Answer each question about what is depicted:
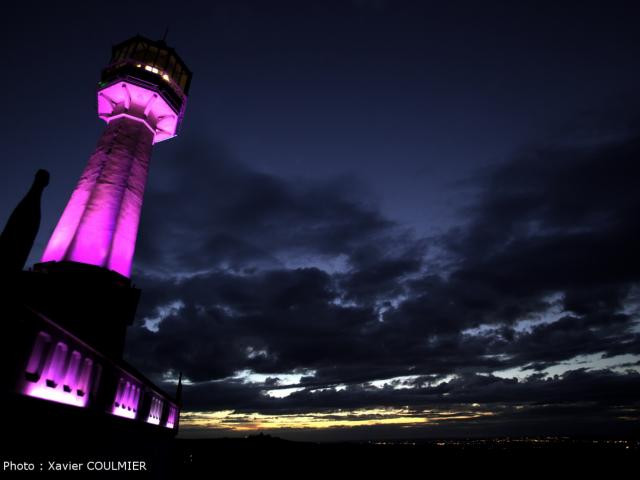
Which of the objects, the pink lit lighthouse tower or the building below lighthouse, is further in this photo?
the pink lit lighthouse tower

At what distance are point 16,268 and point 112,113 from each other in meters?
27.1

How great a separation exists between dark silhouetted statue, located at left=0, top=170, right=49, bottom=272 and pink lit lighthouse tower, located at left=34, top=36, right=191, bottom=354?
9.41 meters

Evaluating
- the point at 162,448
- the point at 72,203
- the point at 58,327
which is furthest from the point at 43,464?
the point at 72,203

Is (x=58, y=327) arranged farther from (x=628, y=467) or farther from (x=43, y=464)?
(x=628, y=467)

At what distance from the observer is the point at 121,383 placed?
12562 millimetres

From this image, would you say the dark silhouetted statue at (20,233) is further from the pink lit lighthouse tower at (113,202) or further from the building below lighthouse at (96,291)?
the pink lit lighthouse tower at (113,202)

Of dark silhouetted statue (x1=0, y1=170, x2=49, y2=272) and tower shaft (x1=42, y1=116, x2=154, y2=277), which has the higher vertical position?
tower shaft (x1=42, y1=116, x2=154, y2=277)

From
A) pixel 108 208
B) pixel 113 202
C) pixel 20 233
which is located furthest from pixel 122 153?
pixel 20 233

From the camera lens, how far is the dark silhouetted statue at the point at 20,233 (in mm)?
6883

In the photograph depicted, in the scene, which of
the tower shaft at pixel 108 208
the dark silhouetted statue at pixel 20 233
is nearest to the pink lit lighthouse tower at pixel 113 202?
the tower shaft at pixel 108 208

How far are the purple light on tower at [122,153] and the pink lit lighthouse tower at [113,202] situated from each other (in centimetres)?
6

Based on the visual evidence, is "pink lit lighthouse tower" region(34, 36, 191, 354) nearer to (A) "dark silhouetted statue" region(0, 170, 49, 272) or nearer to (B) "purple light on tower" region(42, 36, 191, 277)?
(B) "purple light on tower" region(42, 36, 191, 277)

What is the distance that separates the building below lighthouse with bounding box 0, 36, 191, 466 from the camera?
295 inches

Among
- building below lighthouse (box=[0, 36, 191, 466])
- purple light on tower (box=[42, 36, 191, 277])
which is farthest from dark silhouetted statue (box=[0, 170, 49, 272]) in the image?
purple light on tower (box=[42, 36, 191, 277])
